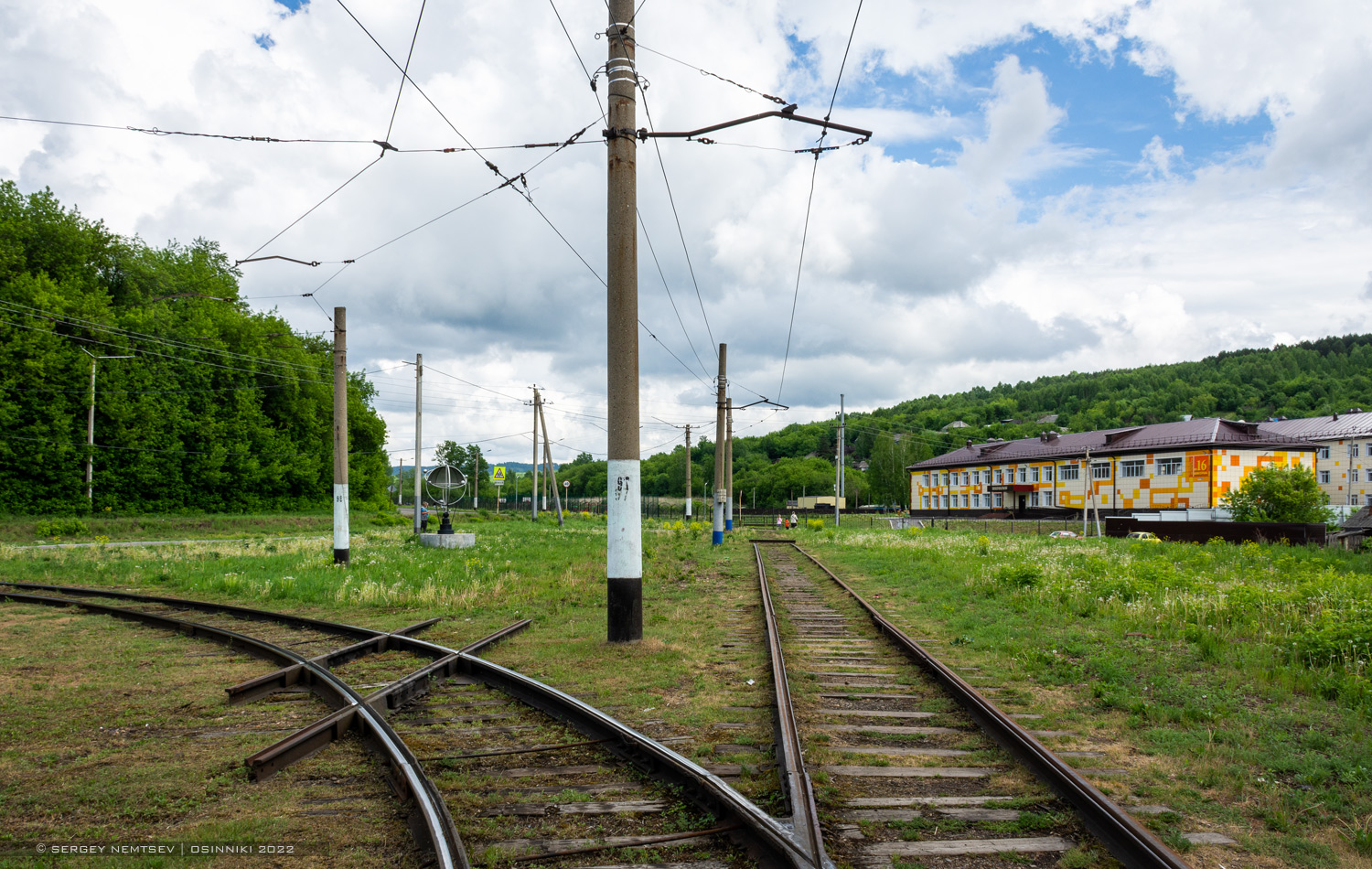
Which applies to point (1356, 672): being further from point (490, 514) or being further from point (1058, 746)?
point (490, 514)

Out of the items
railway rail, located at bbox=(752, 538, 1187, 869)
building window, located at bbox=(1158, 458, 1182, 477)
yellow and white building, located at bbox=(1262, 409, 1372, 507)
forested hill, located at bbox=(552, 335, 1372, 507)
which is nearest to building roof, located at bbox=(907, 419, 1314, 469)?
building window, located at bbox=(1158, 458, 1182, 477)

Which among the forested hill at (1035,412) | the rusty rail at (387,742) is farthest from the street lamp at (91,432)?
the forested hill at (1035,412)

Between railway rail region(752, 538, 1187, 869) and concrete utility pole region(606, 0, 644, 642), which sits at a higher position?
concrete utility pole region(606, 0, 644, 642)

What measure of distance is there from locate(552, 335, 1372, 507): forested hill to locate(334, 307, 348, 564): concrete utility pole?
10001 centimetres

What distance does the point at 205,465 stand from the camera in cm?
5016

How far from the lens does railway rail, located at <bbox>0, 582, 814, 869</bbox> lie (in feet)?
12.6

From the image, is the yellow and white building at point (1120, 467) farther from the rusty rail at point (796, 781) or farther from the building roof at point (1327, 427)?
the rusty rail at point (796, 781)

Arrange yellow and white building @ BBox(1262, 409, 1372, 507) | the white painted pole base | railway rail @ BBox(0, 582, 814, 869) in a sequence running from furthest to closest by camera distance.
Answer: yellow and white building @ BBox(1262, 409, 1372, 507)
the white painted pole base
railway rail @ BBox(0, 582, 814, 869)

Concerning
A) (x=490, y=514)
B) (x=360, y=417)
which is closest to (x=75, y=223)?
(x=360, y=417)

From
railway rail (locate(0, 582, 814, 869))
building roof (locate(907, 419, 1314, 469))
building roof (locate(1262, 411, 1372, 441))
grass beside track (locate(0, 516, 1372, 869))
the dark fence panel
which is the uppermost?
building roof (locate(1262, 411, 1372, 441))

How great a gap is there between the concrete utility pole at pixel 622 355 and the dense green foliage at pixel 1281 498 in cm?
5196

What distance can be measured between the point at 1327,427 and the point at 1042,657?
95943 millimetres

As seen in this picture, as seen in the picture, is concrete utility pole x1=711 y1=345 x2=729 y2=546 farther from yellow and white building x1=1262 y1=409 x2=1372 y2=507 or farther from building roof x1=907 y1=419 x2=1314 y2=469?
yellow and white building x1=1262 y1=409 x2=1372 y2=507

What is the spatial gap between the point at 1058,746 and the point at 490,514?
5862cm
